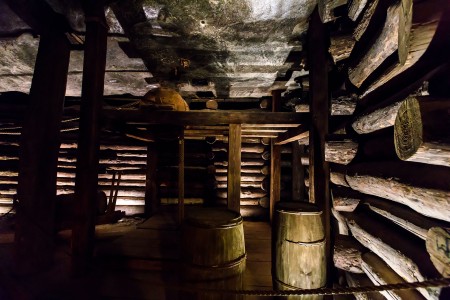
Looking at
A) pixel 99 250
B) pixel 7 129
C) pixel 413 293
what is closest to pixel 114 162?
pixel 7 129

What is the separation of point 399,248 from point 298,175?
5.76 m

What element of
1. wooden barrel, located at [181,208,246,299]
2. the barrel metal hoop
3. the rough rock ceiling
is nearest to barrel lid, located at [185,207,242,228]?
wooden barrel, located at [181,208,246,299]

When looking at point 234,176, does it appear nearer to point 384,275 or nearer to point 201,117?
point 201,117

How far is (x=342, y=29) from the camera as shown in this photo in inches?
128

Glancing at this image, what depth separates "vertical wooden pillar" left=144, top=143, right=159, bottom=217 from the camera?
7793 millimetres

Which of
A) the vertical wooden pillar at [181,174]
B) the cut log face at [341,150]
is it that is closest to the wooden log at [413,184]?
the cut log face at [341,150]

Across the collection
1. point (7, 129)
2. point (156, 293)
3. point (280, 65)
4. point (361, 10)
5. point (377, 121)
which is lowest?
point (156, 293)

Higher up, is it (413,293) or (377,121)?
(377,121)

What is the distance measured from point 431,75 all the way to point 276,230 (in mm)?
2118

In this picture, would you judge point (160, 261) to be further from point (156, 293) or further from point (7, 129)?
point (7, 129)

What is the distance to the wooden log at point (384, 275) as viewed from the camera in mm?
1835

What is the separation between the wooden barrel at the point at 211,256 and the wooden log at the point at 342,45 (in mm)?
2713

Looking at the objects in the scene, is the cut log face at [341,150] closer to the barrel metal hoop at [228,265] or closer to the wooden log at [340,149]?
the wooden log at [340,149]

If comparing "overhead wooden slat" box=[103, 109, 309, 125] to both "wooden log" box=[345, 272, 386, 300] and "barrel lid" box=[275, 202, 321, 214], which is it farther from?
"wooden log" box=[345, 272, 386, 300]
